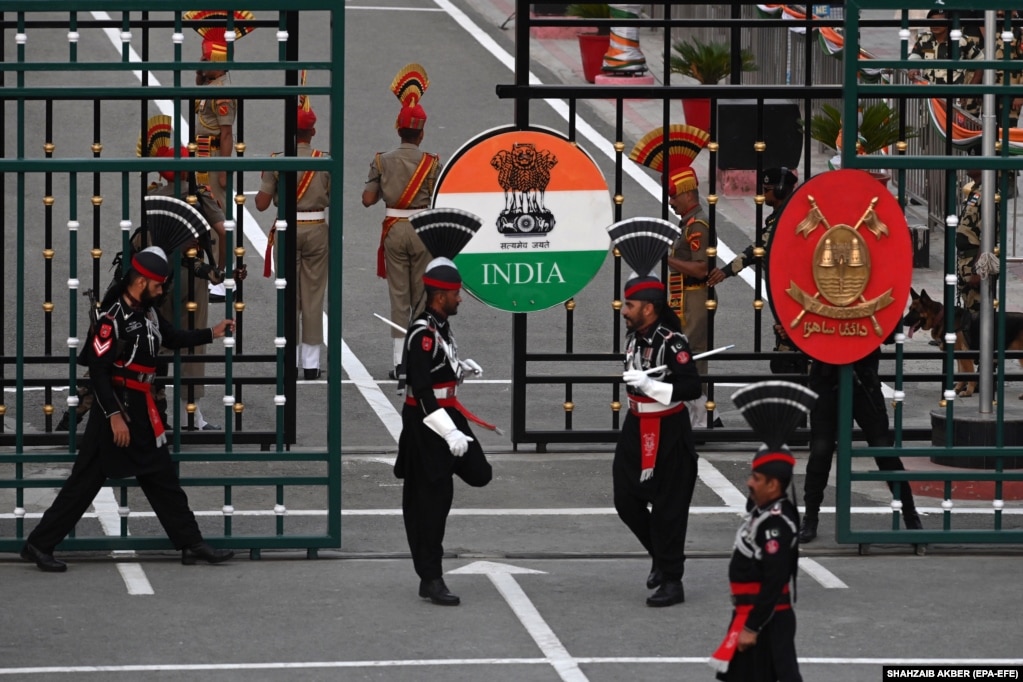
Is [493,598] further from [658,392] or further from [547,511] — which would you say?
[547,511]

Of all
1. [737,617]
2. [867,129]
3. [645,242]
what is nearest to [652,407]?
[645,242]

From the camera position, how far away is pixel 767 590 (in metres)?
8.00

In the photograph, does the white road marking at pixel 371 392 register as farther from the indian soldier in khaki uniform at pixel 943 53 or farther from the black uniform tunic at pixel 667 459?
the indian soldier in khaki uniform at pixel 943 53

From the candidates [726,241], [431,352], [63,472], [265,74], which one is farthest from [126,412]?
[265,74]

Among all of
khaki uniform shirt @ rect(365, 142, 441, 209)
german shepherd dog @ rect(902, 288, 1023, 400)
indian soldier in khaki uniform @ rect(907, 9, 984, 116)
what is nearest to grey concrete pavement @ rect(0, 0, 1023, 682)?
german shepherd dog @ rect(902, 288, 1023, 400)

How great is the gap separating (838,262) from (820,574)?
1.79m

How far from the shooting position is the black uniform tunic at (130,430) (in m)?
10.6

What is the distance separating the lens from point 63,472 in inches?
516

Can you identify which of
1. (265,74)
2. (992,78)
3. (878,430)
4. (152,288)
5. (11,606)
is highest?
(265,74)

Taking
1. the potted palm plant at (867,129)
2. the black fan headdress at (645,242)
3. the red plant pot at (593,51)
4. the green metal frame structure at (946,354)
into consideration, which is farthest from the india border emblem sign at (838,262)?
the red plant pot at (593,51)

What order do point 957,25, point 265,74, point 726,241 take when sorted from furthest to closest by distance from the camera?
point 265,74
point 726,241
point 957,25

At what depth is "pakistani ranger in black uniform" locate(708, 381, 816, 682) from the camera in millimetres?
8000

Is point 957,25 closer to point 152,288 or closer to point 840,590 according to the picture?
point 840,590

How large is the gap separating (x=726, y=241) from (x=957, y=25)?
928 centimetres
